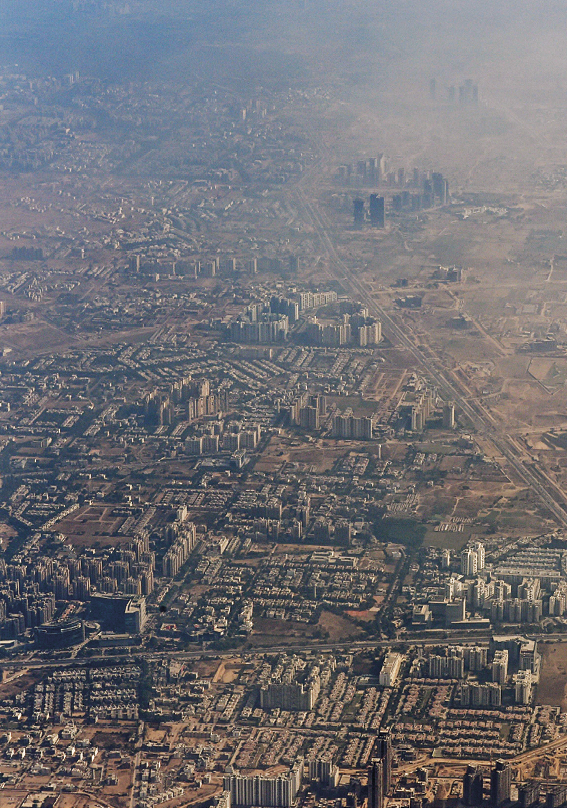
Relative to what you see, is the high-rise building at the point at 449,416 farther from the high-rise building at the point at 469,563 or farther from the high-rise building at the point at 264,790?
the high-rise building at the point at 264,790

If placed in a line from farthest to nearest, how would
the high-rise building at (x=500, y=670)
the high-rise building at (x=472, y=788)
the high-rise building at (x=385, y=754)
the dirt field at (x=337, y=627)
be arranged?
the dirt field at (x=337, y=627) → the high-rise building at (x=500, y=670) → the high-rise building at (x=385, y=754) → the high-rise building at (x=472, y=788)

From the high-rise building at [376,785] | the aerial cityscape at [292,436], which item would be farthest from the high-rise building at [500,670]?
the high-rise building at [376,785]

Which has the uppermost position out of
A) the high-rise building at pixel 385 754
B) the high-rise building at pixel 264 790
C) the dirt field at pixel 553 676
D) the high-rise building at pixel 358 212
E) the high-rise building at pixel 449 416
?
the high-rise building at pixel 358 212

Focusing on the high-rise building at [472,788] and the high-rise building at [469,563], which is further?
the high-rise building at [469,563]

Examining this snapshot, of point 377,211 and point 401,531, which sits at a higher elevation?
point 377,211

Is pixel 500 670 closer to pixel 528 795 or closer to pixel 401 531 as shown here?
pixel 528 795

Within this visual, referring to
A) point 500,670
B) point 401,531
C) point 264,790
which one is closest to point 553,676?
point 500,670

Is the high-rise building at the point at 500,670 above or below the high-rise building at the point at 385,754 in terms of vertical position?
above
